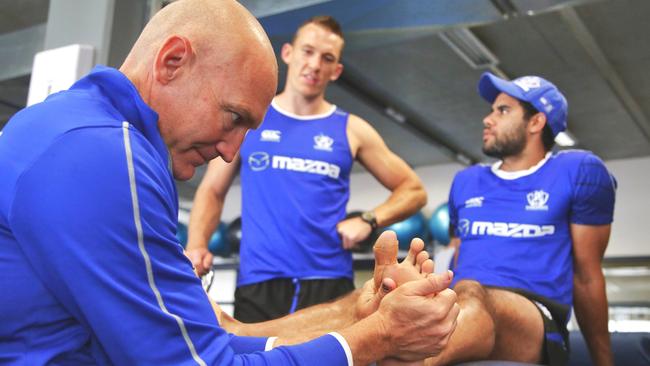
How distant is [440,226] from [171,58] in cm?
612

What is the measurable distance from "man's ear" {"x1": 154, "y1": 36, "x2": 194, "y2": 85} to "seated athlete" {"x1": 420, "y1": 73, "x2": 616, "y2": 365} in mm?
1148

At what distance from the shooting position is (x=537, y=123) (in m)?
2.73

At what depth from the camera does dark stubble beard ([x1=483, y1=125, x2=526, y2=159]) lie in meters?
2.68

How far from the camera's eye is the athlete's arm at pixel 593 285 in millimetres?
2338

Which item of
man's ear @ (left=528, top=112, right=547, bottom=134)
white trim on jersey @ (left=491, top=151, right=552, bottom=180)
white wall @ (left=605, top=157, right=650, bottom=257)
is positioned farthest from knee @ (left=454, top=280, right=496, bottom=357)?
white wall @ (left=605, top=157, right=650, bottom=257)

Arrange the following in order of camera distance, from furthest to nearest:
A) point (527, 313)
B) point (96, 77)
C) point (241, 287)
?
point (241, 287) → point (527, 313) → point (96, 77)

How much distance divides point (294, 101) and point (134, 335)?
1.82 metres

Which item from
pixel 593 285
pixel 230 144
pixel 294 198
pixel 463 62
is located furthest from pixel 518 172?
pixel 463 62

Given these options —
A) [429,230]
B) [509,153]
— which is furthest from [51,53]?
[429,230]

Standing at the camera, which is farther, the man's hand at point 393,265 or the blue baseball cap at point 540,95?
the blue baseball cap at point 540,95

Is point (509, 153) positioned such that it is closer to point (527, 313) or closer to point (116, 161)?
point (527, 313)

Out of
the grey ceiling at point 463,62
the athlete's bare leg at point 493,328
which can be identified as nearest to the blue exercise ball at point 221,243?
the grey ceiling at point 463,62

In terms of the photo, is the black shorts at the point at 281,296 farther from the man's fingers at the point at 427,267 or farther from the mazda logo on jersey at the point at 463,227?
the man's fingers at the point at 427,267

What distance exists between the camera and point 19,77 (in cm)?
555
